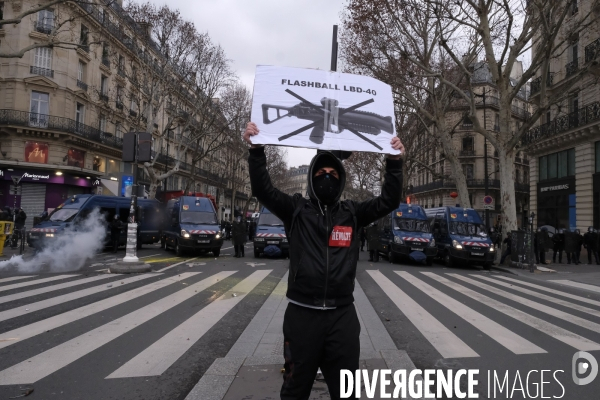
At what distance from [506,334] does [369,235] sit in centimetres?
1239

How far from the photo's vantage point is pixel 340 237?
262 cm

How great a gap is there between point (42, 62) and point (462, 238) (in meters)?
29.1

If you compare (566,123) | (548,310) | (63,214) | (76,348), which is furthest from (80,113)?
(566,123)

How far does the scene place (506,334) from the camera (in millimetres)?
5961

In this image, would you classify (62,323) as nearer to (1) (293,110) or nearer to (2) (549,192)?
(1) (293,110)

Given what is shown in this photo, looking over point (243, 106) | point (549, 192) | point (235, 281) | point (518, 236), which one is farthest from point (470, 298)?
point (243, 106)

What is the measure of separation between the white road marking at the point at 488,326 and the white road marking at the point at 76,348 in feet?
16.4

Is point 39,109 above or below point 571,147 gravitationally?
above

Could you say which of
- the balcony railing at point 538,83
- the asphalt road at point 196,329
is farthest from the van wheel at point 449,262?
the balcony railing at point 538,83

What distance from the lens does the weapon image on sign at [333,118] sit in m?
3.25

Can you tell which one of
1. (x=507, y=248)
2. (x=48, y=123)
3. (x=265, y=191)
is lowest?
(x=507, y=248)

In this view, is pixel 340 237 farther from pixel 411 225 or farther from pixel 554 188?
pixel 554 188

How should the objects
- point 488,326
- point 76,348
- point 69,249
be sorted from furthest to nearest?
point 69,249 < point 488,326 < point 76,348

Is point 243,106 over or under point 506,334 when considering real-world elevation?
over
